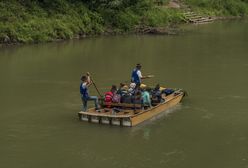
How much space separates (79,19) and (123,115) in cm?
2769

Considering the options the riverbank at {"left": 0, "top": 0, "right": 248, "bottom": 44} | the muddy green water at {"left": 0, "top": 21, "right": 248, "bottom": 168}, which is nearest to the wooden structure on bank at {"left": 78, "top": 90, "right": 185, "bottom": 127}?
the muddy green water at {"left": 0, "top": 21, "right": 248, "bottom": 168}

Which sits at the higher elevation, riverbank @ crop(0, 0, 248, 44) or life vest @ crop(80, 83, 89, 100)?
riverbank @ crop(0, 0, 248, 44)

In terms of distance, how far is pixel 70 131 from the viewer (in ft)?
60.8

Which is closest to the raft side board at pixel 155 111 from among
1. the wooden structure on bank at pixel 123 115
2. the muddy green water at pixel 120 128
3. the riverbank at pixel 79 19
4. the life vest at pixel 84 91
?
the wooden structure on bank at pixel 123 115

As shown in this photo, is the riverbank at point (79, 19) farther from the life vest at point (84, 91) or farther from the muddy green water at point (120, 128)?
the life vest at point (84, 91)

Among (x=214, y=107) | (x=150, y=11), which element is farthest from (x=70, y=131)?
(x=150, y=11)

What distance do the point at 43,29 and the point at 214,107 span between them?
74.6 ft

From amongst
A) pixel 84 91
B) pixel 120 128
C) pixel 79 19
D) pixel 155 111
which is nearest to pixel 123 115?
pixel 120 128

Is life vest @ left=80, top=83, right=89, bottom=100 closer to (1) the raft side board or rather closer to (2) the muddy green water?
(2) the muddy green water

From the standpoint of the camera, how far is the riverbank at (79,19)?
40.5m

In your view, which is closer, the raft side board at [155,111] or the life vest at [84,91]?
the raft side board at [155,111]

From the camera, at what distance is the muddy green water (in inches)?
637

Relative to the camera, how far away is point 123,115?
61.8 ft

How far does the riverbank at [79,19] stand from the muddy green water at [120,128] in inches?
102
